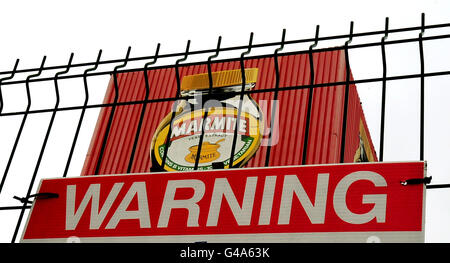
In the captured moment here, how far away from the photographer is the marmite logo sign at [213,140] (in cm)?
1465

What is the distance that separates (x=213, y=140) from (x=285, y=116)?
2025 mm

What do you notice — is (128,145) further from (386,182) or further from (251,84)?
(386,182)

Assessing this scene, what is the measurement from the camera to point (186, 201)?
294 cm

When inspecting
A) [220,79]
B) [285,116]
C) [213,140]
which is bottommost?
[213,140]

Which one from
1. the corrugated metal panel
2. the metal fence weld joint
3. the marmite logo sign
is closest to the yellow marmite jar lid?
the corrugated metal panel

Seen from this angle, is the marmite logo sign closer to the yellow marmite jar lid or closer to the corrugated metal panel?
the corrugated metal panel

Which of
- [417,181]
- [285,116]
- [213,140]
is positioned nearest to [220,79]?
[213,140]

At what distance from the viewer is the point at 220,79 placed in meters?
16.3

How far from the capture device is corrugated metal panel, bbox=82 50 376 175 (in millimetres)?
14820

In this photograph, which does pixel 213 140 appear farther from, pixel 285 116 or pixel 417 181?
pixel 417 181
